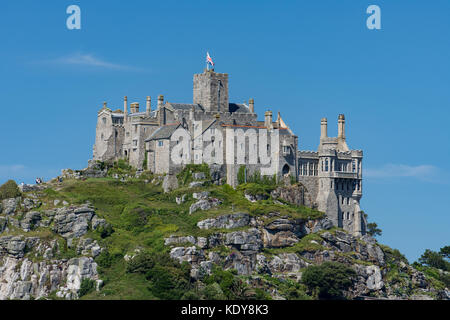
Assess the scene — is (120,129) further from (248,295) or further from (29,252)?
(248,295)

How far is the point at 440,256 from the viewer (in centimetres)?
17225

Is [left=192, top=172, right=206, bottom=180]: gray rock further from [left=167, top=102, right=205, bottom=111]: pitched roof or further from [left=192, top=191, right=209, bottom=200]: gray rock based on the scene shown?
[left=167, top=102, right=205, bottom=111]: pitched roof

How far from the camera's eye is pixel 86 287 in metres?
127

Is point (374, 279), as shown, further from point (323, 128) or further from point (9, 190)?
point (9, 190)

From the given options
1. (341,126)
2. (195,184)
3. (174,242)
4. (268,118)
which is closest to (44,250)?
(174,242)

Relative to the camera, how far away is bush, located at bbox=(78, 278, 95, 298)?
5000 inches

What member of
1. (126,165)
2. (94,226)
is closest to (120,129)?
(126,165)

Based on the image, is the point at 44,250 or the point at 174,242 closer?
the point at 174,242

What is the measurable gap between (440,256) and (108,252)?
61267mm

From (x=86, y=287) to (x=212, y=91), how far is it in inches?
1400

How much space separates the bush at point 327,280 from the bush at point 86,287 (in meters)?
24.5

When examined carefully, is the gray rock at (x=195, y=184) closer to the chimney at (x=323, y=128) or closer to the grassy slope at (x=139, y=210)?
the grassy slope at (x=139, y=210)

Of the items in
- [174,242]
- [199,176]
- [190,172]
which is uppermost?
[190,172]
